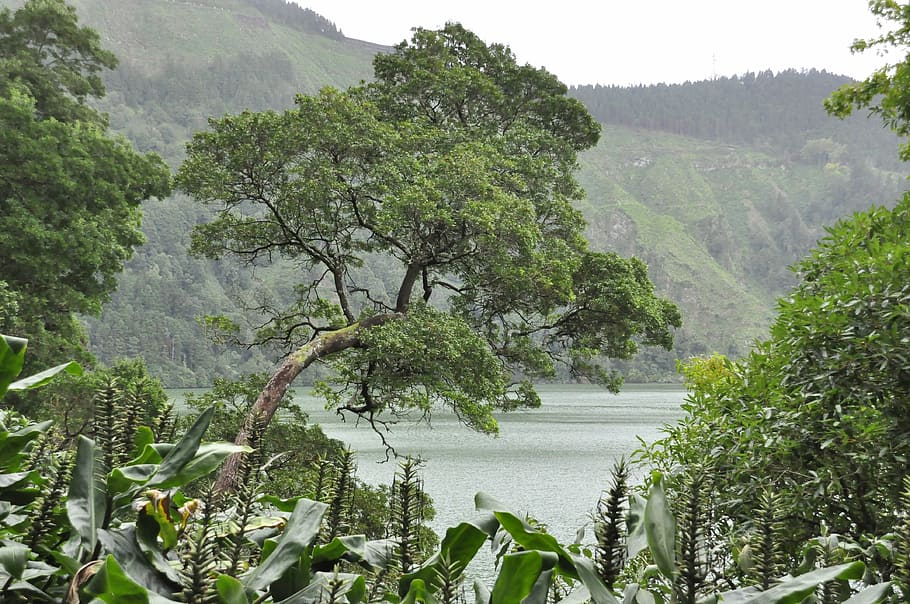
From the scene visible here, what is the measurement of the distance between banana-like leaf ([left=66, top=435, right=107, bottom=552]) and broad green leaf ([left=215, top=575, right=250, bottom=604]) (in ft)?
0.80

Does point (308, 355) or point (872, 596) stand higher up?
point (872, 596)

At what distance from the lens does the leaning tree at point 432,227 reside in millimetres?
9992

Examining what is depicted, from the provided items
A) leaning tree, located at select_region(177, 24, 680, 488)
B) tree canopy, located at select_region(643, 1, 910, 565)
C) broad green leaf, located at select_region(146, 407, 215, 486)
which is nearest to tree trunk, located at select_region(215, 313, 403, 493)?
leaning tree, located at select_region(177, 24, 680, 488)

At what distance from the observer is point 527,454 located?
3002 centimetres

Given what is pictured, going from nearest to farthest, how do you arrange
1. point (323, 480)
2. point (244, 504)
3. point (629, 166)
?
point (244, 504), point (323, 480), point (629, 166)

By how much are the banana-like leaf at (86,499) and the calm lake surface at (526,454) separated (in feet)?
22.6

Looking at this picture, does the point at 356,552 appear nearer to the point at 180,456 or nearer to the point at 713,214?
the point at 180,456

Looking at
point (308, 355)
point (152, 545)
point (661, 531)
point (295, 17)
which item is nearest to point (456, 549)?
point (661, 531)

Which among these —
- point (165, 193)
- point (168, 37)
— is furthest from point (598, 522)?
point (168, 37)

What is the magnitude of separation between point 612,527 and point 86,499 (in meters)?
0.65

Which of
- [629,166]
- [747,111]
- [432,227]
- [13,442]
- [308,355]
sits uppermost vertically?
[747,111]

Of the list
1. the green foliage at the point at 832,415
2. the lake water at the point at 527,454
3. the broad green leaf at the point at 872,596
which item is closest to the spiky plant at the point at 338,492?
the broad green leaf at the point at 872,596

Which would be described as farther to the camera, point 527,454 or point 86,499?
point 527,454

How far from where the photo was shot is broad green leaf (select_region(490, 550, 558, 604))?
836mm
